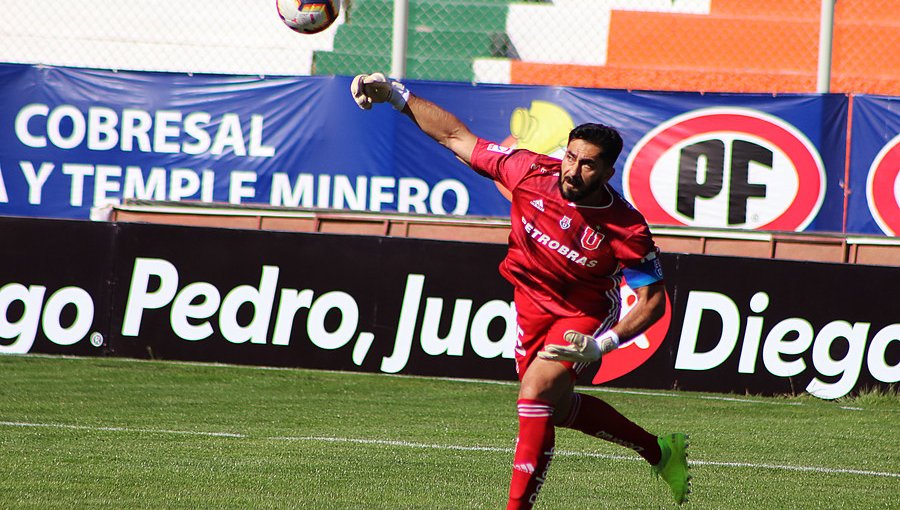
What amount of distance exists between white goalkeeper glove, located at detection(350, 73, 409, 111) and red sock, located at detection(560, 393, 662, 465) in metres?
1.73

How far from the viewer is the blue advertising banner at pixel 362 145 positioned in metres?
14.4

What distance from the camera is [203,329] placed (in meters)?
12.1

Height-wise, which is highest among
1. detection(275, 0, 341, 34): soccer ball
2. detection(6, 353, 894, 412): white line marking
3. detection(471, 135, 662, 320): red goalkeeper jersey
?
detection(275, 0, 341, 34): soccer ball

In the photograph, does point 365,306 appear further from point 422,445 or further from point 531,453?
point 531,453

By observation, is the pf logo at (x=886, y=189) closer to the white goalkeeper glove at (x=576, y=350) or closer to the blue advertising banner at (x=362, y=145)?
the blue advertising banner at (x=362, y=145)

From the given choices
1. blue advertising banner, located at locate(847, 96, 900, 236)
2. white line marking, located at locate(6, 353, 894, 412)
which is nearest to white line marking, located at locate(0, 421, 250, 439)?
white line marking, located at locate(6, 353, 894, 412)

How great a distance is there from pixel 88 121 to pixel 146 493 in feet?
32.1

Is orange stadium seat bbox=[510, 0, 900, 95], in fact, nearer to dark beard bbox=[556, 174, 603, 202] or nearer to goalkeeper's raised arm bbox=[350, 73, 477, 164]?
goalkeeper's raised arm bbox=[350, 73, 477, 164]

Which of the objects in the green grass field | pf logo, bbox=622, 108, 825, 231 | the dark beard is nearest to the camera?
the dark beard

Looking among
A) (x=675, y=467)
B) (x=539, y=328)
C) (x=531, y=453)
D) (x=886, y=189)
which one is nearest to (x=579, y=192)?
(x=539, y=328)

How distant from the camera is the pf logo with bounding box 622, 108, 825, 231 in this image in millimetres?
14281

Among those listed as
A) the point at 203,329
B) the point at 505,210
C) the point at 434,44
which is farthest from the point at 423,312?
the point at 434,44

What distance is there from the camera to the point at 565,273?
248 inches

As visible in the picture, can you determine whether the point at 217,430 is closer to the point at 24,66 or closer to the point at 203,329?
the point at 203,329
